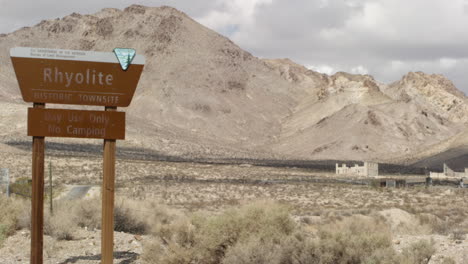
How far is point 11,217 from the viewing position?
631 inches

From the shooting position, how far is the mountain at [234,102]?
112 m

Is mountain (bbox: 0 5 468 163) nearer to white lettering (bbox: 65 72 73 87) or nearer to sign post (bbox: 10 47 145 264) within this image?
sign post (bbox: 10 47 145 264)

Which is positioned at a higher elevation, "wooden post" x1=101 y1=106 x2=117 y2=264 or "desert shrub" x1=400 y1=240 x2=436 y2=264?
"wooden post" x1=101 y1=106 x2=117 y2=264

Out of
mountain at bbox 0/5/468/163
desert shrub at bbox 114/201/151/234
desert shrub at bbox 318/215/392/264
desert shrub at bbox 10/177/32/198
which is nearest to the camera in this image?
desert shrub at bbox 318/215/392/264

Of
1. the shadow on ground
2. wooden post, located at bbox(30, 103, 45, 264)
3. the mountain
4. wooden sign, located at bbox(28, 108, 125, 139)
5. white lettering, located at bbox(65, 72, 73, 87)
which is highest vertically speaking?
the mountain

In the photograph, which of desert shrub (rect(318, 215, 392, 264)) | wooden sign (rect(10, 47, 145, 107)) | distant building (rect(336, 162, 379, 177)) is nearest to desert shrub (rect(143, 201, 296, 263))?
desert shrub (rect(318, 215, 392, 264))

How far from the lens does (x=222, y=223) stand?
12062 mm

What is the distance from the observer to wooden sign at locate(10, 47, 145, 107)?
9.79 m

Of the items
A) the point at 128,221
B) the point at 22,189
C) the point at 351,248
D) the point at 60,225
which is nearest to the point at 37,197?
the point at 351,248

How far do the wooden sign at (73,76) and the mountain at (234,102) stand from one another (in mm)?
83509

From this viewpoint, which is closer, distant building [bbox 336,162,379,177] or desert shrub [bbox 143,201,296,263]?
desert shrub [bbox 143,201,296,263]

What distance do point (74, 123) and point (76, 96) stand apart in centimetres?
40

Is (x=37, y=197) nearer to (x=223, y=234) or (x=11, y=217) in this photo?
(x=223, y=234)

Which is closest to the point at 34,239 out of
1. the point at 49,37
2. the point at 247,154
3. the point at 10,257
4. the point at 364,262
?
the point at 10,257
